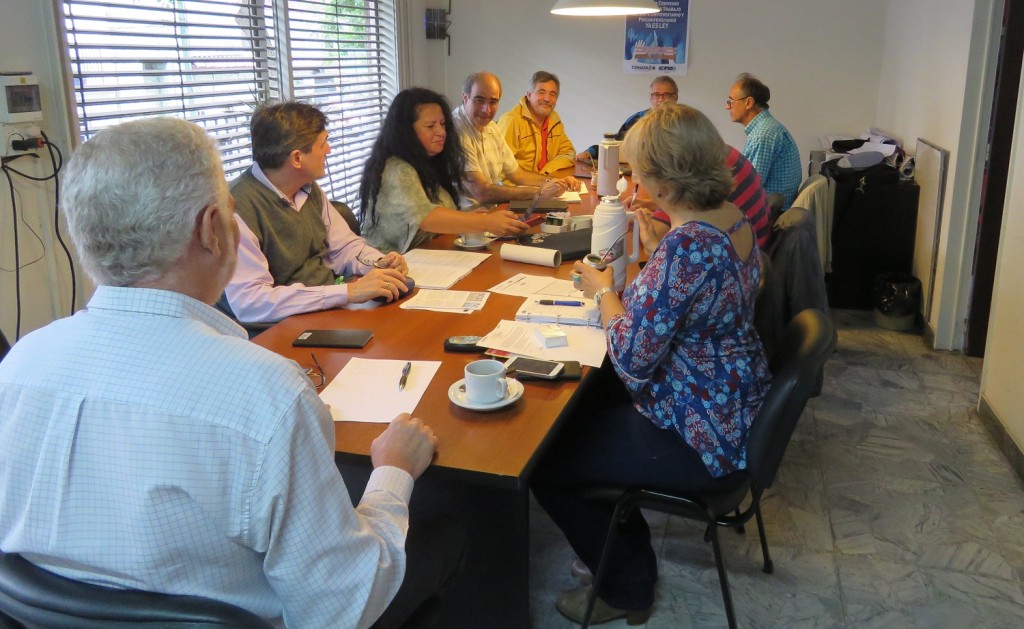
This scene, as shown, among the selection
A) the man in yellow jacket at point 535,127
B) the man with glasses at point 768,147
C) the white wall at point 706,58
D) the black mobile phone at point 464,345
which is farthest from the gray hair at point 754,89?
the black mobile phone at point 464,345

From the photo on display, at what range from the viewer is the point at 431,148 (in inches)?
116

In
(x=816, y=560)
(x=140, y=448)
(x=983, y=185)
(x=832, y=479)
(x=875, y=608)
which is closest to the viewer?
(x=140, y=448)

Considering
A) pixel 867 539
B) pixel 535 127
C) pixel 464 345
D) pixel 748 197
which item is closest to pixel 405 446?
pixel 464 345

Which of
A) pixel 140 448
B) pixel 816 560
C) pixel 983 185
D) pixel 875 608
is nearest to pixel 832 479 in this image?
pixel 816 560

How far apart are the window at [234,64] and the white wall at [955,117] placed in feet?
9.83

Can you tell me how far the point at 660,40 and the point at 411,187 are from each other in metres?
3.65

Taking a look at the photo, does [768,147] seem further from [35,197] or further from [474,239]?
[35,197]

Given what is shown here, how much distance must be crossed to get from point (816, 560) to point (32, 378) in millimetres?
2003

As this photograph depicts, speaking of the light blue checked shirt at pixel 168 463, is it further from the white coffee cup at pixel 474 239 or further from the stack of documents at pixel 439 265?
the white coffee cup at pixel 474 239

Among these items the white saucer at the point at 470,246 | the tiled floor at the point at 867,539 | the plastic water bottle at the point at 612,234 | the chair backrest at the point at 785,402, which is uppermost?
the plastic water bottle at the point at 612,234

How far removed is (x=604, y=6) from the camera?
3.29 meters

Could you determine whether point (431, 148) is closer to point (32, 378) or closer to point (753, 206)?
point (753, 206)

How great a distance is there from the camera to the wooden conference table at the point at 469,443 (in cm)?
133

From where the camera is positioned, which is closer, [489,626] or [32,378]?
[32,378]
